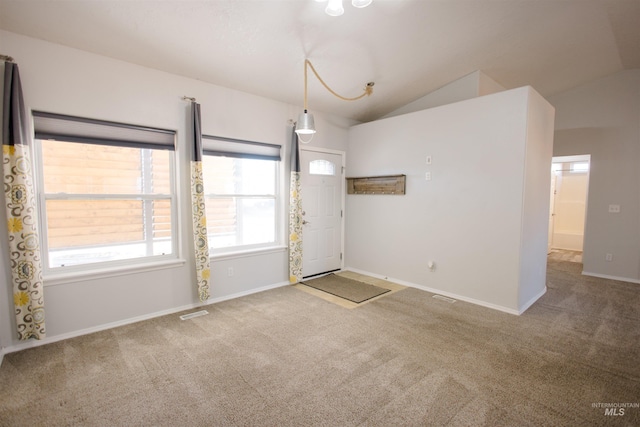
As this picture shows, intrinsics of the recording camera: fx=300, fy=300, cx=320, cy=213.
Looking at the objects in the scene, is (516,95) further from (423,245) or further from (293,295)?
(293,295)

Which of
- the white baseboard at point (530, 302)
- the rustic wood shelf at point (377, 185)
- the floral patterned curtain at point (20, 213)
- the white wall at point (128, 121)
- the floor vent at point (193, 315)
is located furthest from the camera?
the rustic wood shelf at point (377, 185)

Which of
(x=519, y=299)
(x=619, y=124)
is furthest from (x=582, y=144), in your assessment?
(x=519, y=299)

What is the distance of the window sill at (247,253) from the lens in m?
3.75

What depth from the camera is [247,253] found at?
159 inches

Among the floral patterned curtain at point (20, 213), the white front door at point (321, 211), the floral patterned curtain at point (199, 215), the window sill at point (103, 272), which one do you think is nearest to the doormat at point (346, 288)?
the white front door at point (321, 211)

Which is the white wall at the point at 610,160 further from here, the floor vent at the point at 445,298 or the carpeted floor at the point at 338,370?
the floor vent at the point at 445,298

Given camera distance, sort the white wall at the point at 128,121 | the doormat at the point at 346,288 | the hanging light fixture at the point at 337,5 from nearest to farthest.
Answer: the hanging light fixture at the point at 337,5 < the white wall at the point at 128,121 < the doormat at the point at 346,288

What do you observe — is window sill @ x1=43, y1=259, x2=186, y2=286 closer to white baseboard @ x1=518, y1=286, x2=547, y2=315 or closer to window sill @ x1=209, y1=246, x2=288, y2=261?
window sill @ x1=209, y1=246, x2=288, y2=261

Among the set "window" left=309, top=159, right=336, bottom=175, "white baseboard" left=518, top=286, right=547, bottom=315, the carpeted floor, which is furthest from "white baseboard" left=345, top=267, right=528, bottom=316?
"window" left=309, top=159, right=336, bottom=175

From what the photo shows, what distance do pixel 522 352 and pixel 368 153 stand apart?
131 inches

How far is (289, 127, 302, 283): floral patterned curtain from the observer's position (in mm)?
4320

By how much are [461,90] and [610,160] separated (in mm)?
2952

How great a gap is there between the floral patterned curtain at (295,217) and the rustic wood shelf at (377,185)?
1159 millimetres

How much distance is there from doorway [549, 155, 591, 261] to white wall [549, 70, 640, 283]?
234 cm
